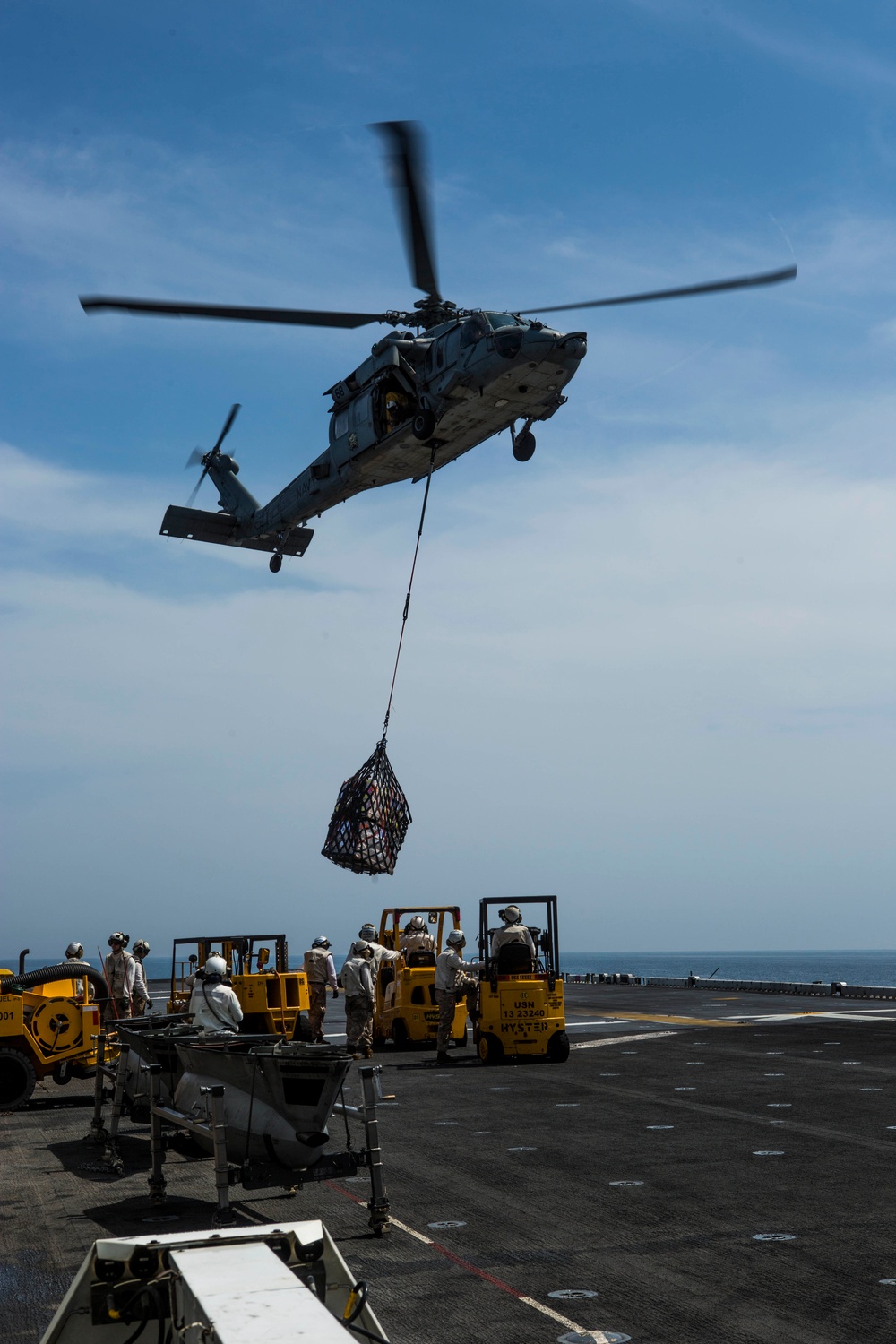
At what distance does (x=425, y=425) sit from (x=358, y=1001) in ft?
32.7

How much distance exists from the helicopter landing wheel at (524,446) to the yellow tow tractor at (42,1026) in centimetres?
1139

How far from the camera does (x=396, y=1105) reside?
1455 centimetres

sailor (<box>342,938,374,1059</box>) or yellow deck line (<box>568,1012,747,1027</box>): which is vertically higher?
sailor (<box>342,938,374,1059</box>)

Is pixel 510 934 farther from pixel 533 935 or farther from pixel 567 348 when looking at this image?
pixel 567 348

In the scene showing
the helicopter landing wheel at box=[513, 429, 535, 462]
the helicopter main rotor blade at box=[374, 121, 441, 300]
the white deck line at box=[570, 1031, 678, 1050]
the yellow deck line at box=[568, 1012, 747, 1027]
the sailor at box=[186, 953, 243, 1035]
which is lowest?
the yellow deck line at box=[568, 1012, 747, 1027]

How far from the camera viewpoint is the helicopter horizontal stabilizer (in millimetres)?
29781

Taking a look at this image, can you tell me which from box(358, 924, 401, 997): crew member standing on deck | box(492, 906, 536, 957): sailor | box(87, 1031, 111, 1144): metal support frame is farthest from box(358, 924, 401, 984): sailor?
box(87, 1031, 111, 1144): metal support frame

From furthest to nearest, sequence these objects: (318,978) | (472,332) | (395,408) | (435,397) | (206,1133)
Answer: (395,408) < (318,978) < (435,397) < (472,332) < (206,1133)

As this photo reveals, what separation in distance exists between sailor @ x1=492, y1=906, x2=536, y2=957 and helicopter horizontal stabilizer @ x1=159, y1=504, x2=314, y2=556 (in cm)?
1323

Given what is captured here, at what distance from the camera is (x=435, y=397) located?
21078mm

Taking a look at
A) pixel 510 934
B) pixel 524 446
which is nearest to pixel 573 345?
pixel 524 446

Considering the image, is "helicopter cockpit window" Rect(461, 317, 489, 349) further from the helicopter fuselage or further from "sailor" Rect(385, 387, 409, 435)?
"sailor" Rect(385, 387, 409, 435)

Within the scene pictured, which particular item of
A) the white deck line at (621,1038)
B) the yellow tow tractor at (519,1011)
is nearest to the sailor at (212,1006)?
the yellow tow tractor at (519,1011)

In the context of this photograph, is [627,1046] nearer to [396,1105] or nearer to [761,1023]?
[761,1023]
